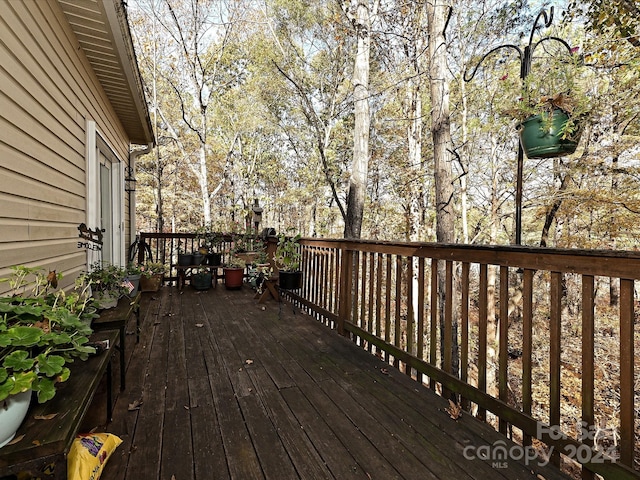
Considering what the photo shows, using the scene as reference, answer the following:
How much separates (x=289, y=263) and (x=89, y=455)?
2769 mm

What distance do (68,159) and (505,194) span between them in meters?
9.85

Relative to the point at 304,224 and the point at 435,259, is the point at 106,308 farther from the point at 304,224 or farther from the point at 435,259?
the point at 304,224

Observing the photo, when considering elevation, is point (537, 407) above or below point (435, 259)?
Answer: below

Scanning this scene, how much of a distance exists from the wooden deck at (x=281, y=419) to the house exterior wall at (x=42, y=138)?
1053 millimetres

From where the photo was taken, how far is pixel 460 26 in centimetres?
782

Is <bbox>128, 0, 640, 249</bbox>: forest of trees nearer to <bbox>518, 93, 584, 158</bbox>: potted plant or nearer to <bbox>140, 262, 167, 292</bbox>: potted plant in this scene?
<bbox>518, 93, 584, 158</bbox>: potted plant

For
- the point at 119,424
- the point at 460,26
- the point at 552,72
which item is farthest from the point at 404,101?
the point at 119,424

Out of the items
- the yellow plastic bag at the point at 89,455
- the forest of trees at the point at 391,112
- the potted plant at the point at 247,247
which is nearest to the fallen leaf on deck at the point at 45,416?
the yellow plastic bag at the point at 89,455

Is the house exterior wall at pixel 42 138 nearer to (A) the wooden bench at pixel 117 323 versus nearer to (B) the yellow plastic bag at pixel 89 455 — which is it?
(A) the wooden bench at pixel 117 323

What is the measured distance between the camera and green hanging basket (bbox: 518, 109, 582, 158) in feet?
5.60

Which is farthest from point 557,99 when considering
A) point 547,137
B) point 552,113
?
point 547,137

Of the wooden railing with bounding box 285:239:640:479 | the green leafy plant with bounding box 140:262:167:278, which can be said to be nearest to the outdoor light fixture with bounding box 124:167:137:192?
the green leafy plant with bounding box 140:262:167:278

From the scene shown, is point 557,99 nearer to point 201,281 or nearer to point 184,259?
point 201,281

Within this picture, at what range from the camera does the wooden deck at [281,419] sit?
4.59 ft
